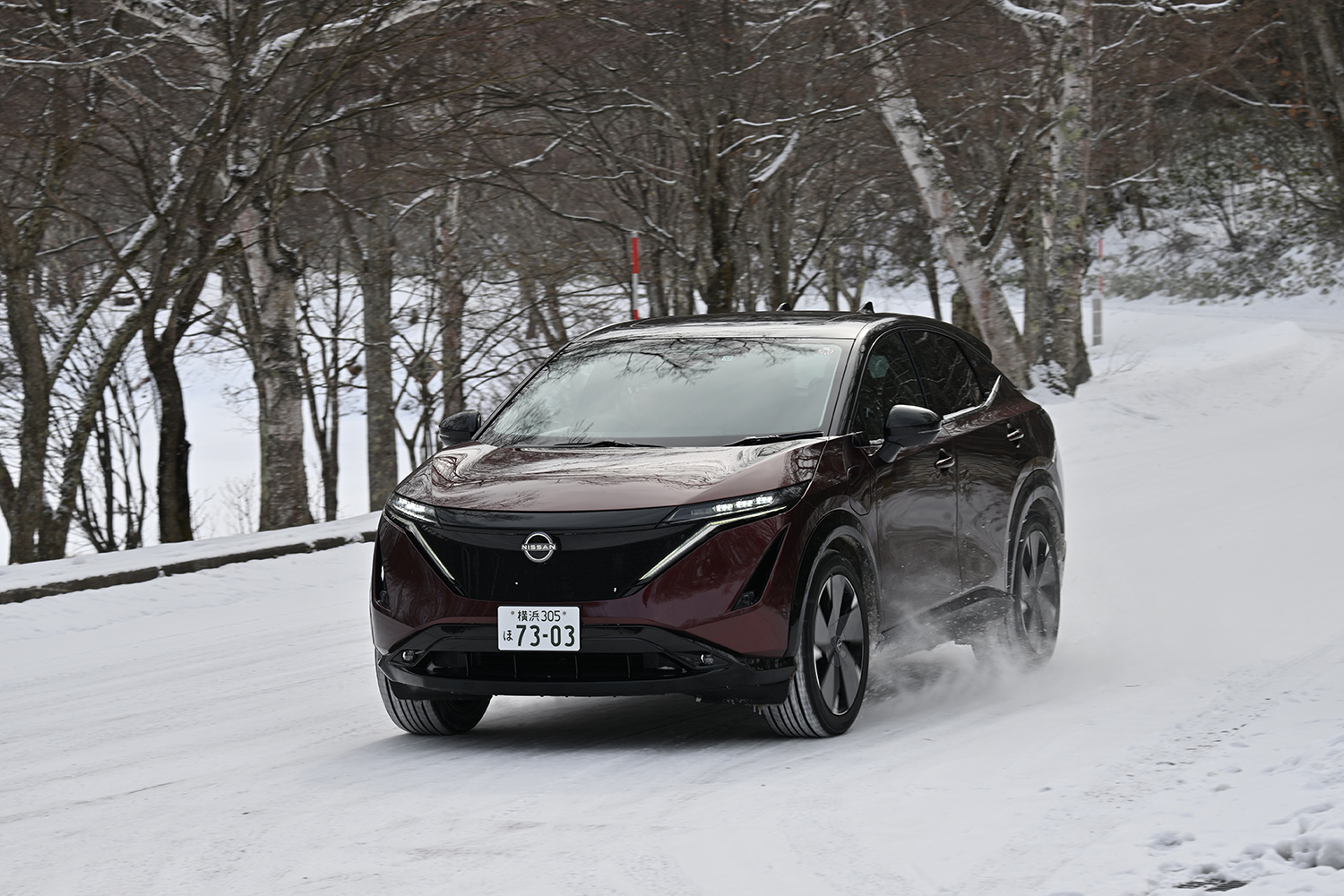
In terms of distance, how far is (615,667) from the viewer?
18.7ft

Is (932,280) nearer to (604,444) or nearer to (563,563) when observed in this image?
(604,444)

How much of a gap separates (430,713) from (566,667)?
844mm

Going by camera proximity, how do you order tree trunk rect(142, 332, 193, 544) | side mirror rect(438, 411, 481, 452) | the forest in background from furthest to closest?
tree trunk rect(142, 332, 193, 544) → the forest in background → side mirror rect(438, 411, 481, 452)


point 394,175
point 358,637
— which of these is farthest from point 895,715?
point 394,175

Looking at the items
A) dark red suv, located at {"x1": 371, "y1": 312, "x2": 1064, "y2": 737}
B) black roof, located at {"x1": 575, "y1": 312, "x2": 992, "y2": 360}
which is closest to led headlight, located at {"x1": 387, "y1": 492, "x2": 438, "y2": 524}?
dark red suv, located at {"x1": 371, "y1": 312, "x2": 1064, "y2": 737}

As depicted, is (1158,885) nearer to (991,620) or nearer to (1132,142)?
(991,620)

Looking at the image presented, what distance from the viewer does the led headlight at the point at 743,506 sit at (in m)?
5.60

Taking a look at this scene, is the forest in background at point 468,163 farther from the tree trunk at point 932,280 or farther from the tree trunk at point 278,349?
the tree trunk at point 932,280

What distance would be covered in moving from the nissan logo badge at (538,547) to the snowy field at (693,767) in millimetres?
730

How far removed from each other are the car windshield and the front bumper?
911 millimetres

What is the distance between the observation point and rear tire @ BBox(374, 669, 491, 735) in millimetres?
6273

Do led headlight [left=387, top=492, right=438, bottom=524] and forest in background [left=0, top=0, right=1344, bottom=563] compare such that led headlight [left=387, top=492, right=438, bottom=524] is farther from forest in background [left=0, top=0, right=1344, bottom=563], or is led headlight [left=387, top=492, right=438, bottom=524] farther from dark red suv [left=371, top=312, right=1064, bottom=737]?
forest in background [left=0, top=0, right=1344, bottom=563]

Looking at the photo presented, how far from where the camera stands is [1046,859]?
14.0ft

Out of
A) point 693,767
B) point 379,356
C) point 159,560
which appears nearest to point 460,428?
point 693,767
